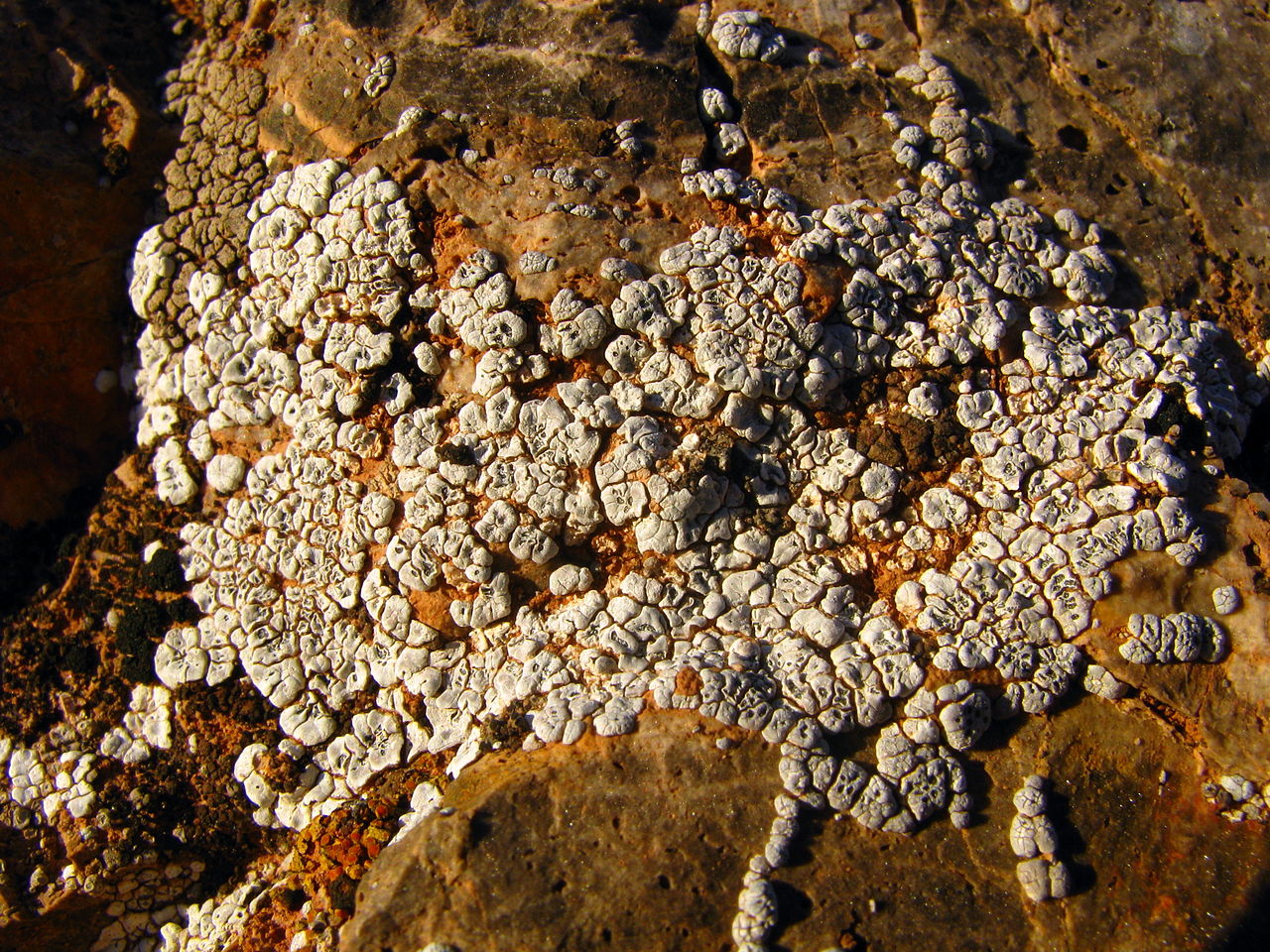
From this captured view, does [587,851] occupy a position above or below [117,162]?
below

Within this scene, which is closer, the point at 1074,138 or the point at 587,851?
the point at 587,851

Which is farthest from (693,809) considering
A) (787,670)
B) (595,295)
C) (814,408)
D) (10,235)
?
(10,235)

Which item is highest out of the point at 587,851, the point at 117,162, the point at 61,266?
the point at 117,162

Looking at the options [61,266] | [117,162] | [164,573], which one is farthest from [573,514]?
[117,162]

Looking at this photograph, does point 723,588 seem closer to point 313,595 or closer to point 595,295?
point 595,295

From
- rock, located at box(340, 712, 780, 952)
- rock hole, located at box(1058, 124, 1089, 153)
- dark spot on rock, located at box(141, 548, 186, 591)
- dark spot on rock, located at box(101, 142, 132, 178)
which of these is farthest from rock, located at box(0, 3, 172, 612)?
rock hole, located at box(1058, 124, 1089, 153)

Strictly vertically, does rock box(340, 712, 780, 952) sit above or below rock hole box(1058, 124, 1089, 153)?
below

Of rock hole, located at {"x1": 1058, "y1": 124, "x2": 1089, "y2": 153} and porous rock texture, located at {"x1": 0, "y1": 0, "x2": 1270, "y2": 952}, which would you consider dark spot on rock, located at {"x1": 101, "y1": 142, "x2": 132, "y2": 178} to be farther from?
rock hole, located at {"x1": 1058, "y1": 124, "x2": 1089, "y2": 153}

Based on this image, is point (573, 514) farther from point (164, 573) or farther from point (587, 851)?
point (164, 573)

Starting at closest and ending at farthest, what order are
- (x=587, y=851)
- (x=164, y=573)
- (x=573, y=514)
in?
(x=587, y=851), (x=573, y=514), (x=164, y=573)

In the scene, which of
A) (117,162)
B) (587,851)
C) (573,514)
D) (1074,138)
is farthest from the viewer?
(117,162)
